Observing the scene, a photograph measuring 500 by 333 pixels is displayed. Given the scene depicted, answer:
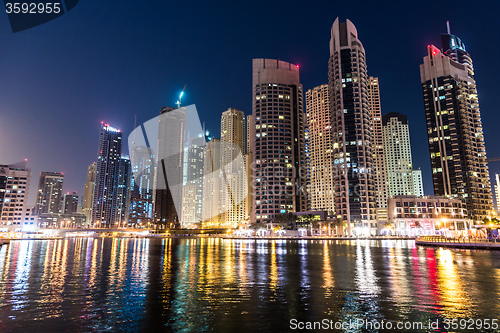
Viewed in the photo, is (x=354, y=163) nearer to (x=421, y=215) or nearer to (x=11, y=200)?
(x=421, y=215)

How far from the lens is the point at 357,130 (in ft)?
639

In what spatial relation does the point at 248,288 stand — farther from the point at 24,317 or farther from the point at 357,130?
the point at 357,130

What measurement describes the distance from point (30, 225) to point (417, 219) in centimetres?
23264

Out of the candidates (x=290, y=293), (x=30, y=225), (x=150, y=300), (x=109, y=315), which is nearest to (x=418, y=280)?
(x=290, y=293)

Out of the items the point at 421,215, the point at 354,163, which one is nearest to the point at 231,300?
the point at 354,163

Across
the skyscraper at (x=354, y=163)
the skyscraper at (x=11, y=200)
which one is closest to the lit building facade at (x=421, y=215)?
the skyscraper at (x=354, y=163)

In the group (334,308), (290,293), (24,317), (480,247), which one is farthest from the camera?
(480,247)
